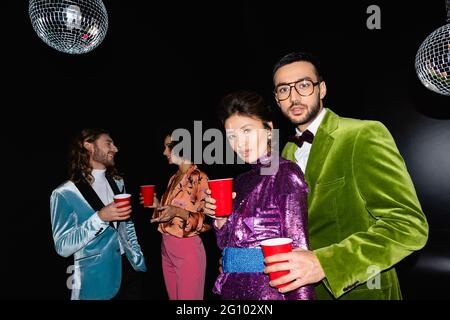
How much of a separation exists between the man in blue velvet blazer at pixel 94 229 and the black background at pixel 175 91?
606mm

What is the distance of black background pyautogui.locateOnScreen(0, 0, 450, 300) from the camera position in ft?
9.45

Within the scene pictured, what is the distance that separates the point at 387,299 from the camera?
55.3 inches

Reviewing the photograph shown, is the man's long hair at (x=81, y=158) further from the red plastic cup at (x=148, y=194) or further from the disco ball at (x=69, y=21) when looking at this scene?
the disco ball at (x=69, y=21)

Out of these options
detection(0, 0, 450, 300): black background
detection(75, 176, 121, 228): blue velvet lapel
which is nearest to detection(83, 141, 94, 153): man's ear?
detection(75, 176, 121, 228): blue velvet lapel

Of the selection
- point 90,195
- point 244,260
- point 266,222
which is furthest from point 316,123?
point 90,195

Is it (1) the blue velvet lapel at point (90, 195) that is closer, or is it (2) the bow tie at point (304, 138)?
(2) the bow tie at point (304, 138)

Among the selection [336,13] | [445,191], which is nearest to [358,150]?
[336,13]

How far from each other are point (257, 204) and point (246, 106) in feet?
1.52

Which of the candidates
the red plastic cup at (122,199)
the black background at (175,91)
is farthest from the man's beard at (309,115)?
the black background at (175,91)

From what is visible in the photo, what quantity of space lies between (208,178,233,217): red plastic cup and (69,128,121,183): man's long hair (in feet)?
5.41

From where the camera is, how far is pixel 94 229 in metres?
2.34

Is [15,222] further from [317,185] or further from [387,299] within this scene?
[387,299]

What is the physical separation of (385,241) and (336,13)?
522 cm

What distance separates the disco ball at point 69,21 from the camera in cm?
180
